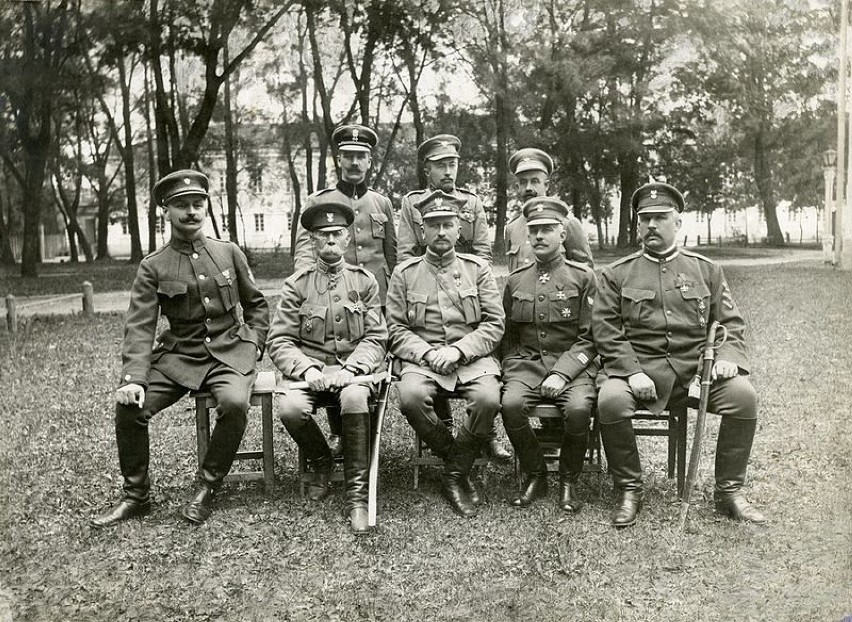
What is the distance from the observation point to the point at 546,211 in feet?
12.7

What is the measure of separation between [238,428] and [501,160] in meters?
3.44

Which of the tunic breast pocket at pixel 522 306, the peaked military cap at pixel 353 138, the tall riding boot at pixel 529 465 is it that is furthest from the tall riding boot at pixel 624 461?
the peaked military cap at pixel 353 138

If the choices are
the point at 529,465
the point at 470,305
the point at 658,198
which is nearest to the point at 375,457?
the point at 529,465

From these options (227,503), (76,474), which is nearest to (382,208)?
(227,503)

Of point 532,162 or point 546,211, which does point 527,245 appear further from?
point 546,211

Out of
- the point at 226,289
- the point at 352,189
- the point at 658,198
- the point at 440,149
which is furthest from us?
the point at 352,189

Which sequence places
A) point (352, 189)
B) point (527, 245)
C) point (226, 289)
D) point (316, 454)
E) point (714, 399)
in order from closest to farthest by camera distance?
point (714, 399)
point (316, 454)
point (226, 289)
point (527, 245)
point (352, 189)

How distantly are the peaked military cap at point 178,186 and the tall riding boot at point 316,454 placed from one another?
54.0 inches

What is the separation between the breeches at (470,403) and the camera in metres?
3.70

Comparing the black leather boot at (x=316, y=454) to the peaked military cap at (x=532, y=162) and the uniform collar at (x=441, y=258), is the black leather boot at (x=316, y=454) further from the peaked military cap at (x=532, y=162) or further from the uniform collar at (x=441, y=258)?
the peaked military cap at (x=532, y=162)

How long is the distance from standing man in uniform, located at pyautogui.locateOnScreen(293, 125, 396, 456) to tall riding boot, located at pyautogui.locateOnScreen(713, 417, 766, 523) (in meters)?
2.16

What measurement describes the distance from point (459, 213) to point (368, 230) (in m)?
0.62

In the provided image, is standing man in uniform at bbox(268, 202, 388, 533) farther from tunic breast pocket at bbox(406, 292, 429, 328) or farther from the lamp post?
the lamp post

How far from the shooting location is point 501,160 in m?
6.06
